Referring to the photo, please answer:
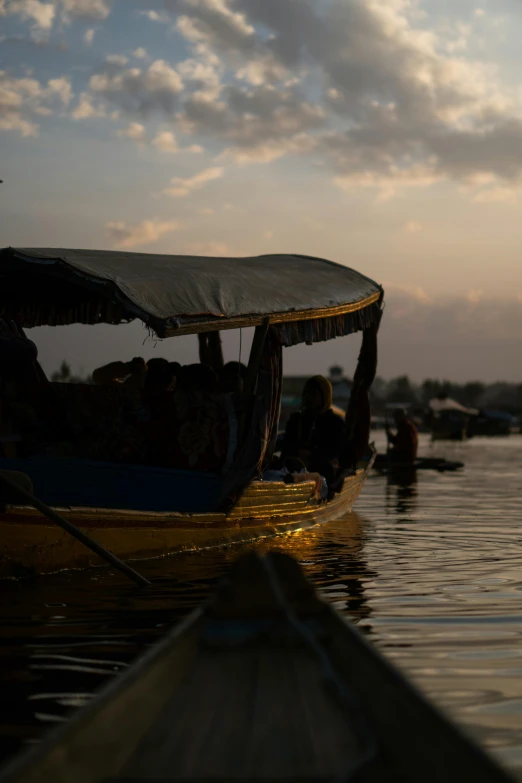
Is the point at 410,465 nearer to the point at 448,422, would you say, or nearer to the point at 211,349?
the point at 211,349

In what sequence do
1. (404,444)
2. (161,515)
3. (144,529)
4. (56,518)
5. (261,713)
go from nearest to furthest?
1. (261,713)
2. (56,518)
3. (144,529)
4. (161,515)
5. (404,444)

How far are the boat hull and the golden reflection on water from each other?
13 centimetres

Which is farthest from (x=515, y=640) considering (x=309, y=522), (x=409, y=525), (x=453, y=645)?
(x=409, y=525)

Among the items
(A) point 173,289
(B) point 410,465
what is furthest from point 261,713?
(B) point 410,465

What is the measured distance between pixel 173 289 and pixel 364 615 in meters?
3.40

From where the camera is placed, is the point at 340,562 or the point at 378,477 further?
the point at 378,477

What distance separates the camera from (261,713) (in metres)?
2.95

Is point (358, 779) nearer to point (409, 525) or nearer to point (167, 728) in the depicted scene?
point (167, 728)

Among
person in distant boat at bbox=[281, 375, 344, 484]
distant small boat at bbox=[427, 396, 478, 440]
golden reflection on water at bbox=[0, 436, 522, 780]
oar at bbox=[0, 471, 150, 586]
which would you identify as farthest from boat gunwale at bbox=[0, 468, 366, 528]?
distant small boat at bbox=[427, 396, 478, 440]

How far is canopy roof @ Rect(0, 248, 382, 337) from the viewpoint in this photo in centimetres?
813

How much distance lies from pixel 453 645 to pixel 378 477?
60.4 ft

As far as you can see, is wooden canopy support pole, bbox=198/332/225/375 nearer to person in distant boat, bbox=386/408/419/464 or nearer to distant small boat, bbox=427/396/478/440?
person in distant boat, bbox=386/408/419/464

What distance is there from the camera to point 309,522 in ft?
37.2

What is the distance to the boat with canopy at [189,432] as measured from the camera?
790 cm
